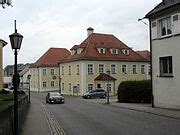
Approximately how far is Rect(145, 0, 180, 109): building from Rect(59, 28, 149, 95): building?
1244 inches

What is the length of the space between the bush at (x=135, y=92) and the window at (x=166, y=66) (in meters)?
8.83

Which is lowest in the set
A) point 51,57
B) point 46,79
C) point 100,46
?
point 46,79

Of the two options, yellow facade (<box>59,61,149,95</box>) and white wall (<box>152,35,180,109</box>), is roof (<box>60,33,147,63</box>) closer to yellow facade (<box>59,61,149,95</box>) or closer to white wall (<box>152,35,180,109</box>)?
yellow facade (<box>59,61,149,95</box>)

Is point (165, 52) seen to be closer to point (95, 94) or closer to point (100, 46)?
point (95, 94)

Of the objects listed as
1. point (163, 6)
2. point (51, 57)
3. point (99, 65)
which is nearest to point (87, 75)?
point (99, 65)

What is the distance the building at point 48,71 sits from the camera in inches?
3479

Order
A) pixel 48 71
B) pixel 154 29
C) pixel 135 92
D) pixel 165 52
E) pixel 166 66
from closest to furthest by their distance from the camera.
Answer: pixel 165 52
pixel 166 66
pixel 154 29
pixel 135 92
pixel 48 71

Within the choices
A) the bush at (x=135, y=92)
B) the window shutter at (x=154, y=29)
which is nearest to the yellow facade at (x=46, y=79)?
the bush at (x=135, y=92)

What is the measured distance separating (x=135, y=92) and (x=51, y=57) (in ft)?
175

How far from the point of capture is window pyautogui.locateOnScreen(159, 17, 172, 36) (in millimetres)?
27422

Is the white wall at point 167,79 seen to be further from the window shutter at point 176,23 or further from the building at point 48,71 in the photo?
the building at point 48,71

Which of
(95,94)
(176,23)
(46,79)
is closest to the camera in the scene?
(176,23)

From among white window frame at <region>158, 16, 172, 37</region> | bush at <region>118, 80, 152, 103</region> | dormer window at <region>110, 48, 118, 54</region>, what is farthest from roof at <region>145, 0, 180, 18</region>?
dormer window at <region>110, 48, 118, 54</region>

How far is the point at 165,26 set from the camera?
92.0 feet
